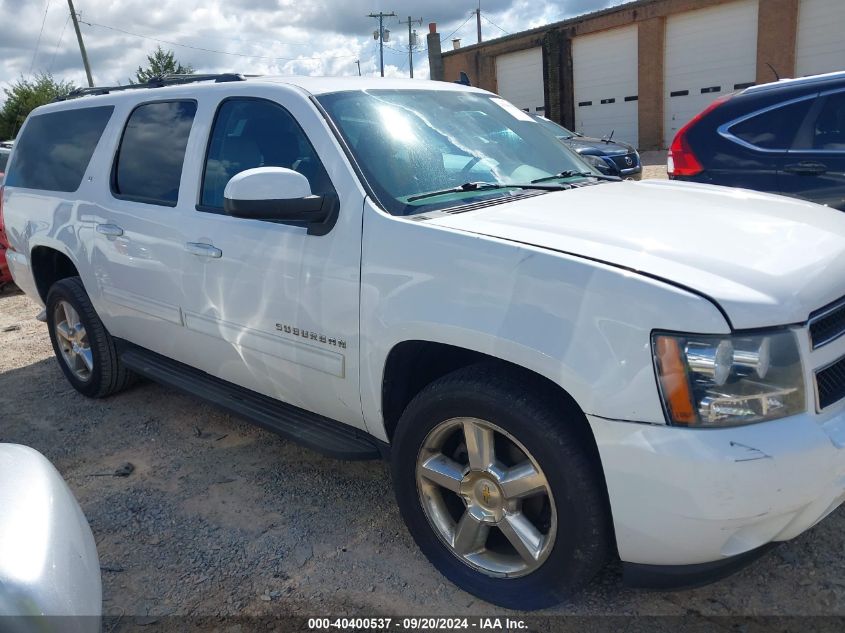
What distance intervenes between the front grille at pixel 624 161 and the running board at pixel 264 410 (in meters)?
7.71

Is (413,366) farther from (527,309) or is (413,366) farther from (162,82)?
(162,82)

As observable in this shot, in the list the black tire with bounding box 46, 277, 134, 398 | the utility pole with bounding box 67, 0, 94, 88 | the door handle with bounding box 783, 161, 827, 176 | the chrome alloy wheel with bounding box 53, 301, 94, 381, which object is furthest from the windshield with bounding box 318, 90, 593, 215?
the utility pole with bounding box 67, 0, 94, 88

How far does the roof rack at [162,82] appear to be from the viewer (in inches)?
144

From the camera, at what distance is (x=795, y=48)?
60.4 feet

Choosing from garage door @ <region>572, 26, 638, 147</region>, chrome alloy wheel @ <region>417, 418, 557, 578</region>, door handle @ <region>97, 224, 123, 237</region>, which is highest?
garage door @ <region>572, 26, 638, 147</region>

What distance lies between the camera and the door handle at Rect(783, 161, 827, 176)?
482 centimetres

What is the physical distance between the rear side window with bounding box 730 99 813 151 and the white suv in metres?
→ 2.33

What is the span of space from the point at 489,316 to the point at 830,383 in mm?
1031

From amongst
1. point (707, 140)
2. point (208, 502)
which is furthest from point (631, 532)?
point (707, 140)

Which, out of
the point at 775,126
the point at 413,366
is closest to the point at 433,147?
the point at 413,366

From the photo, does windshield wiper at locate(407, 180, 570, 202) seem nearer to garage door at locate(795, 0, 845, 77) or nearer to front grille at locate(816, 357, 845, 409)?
front grille at locate(816, 357, 845, 409)

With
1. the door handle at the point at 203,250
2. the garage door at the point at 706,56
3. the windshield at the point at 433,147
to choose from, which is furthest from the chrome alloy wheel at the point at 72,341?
the garage door at the point at 706,56

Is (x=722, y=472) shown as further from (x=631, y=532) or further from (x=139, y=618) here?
(x=139, y=618)

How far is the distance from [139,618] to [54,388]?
3106mm
